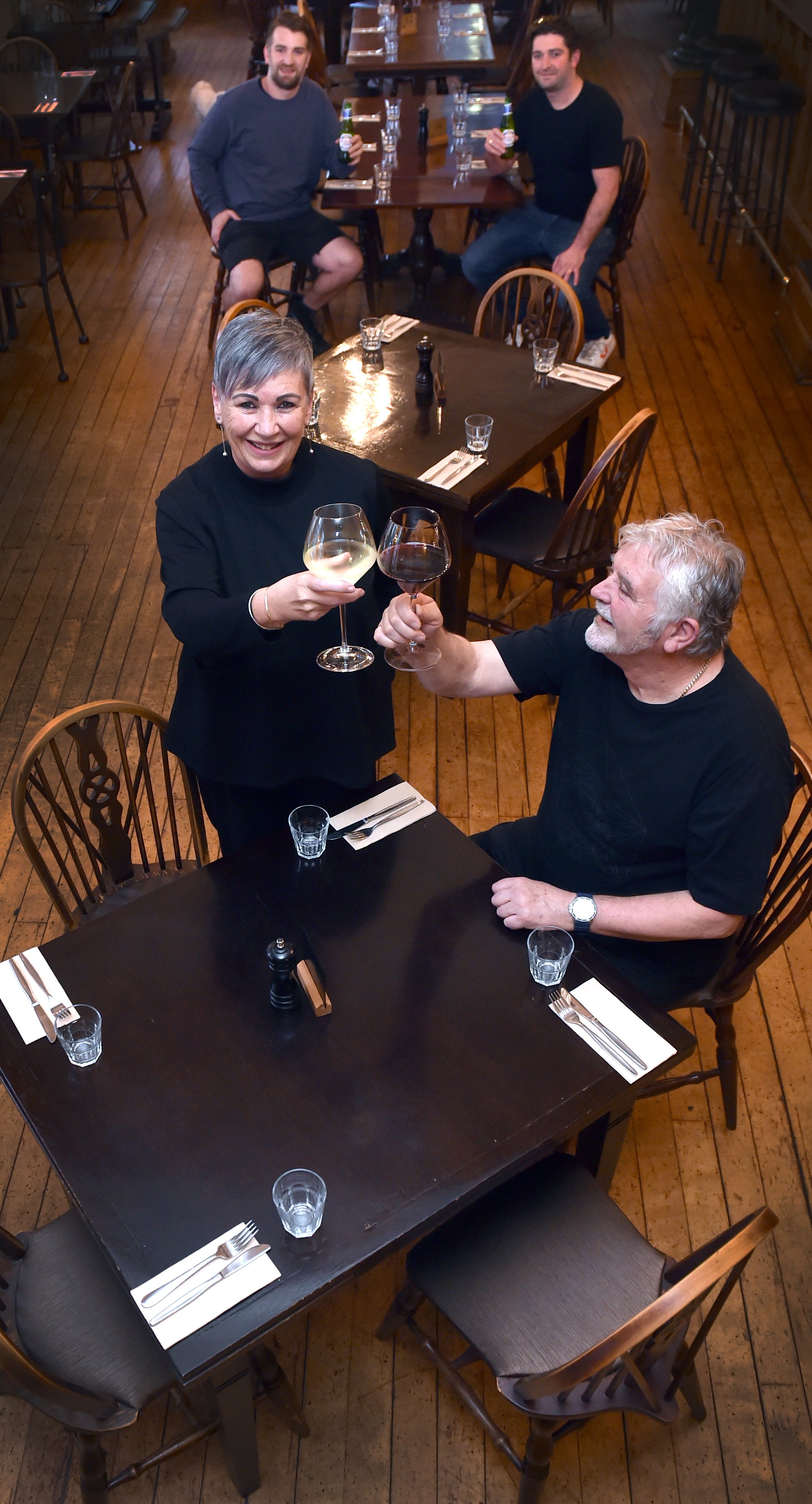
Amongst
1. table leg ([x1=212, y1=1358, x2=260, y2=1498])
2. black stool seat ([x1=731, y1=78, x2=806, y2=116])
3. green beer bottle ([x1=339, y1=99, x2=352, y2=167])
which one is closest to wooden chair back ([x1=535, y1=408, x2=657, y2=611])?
table leg ([x1=212, y1=1358, x2=260, y2=1498])

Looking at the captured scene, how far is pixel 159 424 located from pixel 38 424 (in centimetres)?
60

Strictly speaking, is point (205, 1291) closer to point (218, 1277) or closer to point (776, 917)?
point (218, 1277)

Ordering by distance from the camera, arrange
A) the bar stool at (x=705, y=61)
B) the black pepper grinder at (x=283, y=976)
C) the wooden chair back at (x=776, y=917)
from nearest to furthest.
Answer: the black pepper grinder at (x=283, y=976) < the wooden chair back at (x=776, y=917) < the bar stool at (x=705, y=61)

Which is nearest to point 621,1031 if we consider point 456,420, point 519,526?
point 519,526

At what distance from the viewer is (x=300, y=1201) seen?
1707 millimetres

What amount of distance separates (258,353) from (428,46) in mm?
6160

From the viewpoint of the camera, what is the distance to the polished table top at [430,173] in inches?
203

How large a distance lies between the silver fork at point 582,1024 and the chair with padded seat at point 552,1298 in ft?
1.01

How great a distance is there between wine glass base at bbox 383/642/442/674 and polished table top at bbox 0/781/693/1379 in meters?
0.40

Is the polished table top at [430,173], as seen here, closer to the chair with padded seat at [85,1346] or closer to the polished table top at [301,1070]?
the polished table top at [301,1070]

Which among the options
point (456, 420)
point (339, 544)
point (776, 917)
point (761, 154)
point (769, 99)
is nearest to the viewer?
point (339, 544)

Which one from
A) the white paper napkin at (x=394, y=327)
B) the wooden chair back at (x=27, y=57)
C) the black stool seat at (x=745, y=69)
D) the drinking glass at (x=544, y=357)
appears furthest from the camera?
the wooden chair back at (x=27, y=57)

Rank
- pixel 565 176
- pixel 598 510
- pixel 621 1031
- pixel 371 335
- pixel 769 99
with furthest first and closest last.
Answer: pixel 769 99
pixel 565 176
pixel 371 335
pixel 598 510
pixel 621 1031

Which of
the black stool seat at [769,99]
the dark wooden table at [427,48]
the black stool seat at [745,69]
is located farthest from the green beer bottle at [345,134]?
the black stool seat at [745,69]
